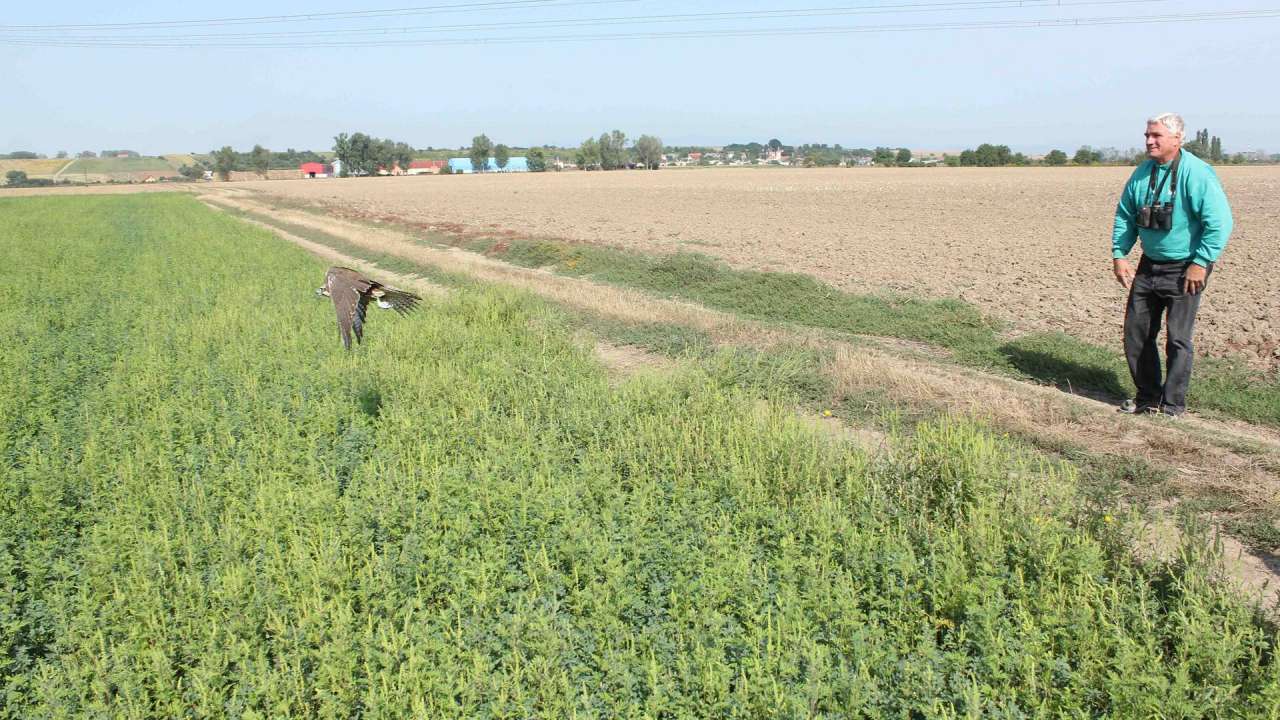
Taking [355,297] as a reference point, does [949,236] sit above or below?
below

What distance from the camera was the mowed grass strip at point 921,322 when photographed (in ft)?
22.7

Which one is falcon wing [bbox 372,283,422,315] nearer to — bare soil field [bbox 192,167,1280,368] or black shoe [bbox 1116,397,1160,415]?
black shoe [bbox 1116,397,1160,415]

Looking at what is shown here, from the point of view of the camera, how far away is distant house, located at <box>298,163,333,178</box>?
119 meters

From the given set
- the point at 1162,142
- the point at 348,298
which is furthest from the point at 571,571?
the point at 1162,142

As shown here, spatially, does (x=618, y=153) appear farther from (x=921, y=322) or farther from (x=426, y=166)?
(x=921, y=322)

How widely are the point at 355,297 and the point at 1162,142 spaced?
19.7ft

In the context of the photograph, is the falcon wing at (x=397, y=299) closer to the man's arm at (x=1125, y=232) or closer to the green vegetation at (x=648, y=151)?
the man's arm at (x=1125, y=232)

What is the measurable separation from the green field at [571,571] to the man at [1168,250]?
2.00m

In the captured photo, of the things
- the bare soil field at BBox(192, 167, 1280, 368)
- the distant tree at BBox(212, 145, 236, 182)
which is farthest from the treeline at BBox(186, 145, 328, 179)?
the bare soil field at BBox(192, 167, 1280, 368)

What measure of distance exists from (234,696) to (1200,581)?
380 centimetres

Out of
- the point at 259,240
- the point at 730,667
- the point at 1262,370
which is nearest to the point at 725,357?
the point at 730,667

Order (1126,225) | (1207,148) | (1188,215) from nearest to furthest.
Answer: (1188,215), (1126,225), (1207,148)

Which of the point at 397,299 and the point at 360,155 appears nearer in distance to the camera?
the point at 397,299

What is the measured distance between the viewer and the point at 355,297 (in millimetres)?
5727
